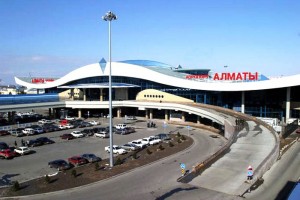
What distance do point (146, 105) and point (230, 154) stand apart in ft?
150

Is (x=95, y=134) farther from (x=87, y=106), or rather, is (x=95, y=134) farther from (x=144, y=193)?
(x=144, y=193)

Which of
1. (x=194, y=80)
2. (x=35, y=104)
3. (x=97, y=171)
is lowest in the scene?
(x=97, y=171)

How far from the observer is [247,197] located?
24.8m

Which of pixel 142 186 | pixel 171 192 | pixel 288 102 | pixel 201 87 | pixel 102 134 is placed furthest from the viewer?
pixel 201 87

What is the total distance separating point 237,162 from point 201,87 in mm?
44344

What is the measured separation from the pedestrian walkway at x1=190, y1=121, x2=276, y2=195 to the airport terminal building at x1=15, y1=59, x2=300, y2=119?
956 inches

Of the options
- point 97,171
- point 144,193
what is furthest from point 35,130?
point 144,193

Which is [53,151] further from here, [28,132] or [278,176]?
[278,176]

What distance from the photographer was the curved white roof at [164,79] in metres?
64.2

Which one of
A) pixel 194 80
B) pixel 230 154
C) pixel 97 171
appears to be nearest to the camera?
pixel 97 171

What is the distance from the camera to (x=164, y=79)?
81.9 m

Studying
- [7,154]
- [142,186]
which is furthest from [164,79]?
[142,186]

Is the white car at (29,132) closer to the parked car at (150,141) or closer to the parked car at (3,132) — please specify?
the parked car at (3,132)

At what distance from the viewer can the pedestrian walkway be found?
88.4 ft
